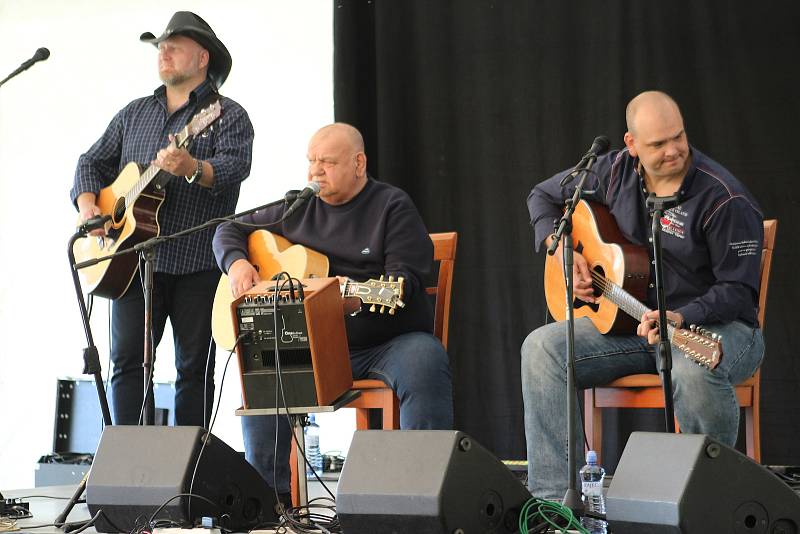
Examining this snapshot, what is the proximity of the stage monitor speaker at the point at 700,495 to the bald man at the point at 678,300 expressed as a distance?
0.88m

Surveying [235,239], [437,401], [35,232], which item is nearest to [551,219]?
[437,401]

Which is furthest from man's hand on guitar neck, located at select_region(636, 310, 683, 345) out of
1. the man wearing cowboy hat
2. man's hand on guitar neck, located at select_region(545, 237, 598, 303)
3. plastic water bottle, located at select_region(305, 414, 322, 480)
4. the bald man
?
plastic water bottle, located at select_region(305, 414, 322, 480)

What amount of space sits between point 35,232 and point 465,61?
7.67 ft

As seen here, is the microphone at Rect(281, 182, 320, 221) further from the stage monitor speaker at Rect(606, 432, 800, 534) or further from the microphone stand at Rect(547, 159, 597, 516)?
the stage monitor speaker at Rect(606, 432, 800, 534)

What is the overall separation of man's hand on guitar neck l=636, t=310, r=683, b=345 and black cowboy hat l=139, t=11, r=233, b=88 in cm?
202

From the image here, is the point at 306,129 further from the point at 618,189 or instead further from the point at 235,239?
the point at 618,189

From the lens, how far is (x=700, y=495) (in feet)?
6.77

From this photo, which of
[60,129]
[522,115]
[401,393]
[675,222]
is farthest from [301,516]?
[60,129]

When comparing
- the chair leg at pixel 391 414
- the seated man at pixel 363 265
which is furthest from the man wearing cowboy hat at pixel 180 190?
the chair leg at pixel 391 414

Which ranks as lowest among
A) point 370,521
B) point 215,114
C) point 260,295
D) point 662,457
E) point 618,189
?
point 370,521

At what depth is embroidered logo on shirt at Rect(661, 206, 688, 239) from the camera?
3230 millimetres

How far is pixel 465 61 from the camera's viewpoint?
4695 mm

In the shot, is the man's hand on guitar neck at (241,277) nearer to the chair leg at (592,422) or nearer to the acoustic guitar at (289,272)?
the acoustic guitar at (289,272)

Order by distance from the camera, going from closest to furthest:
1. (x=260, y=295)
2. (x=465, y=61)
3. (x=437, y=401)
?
1. (x=260, y=295)
2. (x=437, y=401)
3. (x=465, y=61)
